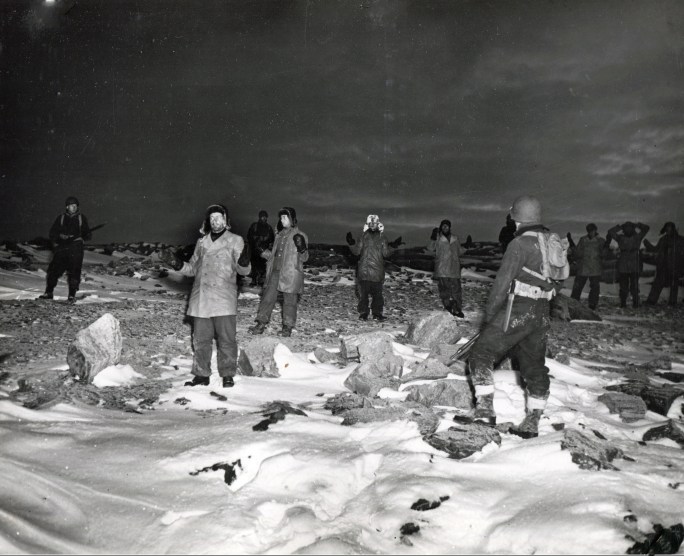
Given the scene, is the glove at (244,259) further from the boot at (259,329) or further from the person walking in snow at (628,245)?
the person walking in snow at (628,245)

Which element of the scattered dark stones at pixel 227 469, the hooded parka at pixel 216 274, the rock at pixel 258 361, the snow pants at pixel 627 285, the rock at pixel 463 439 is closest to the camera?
the scattered dark stones at pixel 227 469

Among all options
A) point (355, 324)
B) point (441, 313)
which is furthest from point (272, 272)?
point (441, 313)

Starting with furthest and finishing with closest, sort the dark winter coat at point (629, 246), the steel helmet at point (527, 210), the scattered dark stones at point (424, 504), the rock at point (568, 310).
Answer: the dark winter coat at point (629, 246)
the rock at point (568, 310)
the steel helmet at point (527, 210)
the scattered dark stones at point (424, 504)

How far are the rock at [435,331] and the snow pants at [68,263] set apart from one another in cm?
641

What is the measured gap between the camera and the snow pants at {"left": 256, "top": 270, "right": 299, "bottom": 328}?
738cm

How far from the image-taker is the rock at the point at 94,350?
15.3ft

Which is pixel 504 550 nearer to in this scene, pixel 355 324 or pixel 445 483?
pixel 445 483

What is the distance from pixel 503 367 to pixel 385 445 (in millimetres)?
2593

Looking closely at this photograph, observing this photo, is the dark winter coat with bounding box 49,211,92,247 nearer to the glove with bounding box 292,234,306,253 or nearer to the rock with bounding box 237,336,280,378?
the glove with bounding box 292,234,306,253

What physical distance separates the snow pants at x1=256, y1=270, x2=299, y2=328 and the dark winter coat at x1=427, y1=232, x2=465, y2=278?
11.3 ft

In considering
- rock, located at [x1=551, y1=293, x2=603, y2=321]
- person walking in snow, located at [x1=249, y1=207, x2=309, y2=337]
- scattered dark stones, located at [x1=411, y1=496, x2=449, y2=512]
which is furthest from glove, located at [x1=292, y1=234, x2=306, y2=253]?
rock, located at [x1=551, y1=293, x2=603, y2=321]

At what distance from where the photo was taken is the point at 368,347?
5691 mm

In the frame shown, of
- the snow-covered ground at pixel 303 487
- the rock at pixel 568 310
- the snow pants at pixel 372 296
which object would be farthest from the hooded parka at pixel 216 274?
the rock at pixel 568 310

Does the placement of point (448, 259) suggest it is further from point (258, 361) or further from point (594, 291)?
point (258, 361)
